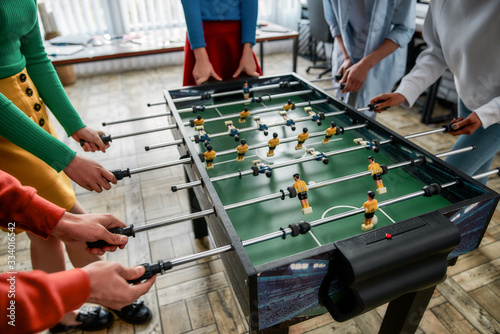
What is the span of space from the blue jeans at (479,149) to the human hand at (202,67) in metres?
1.42

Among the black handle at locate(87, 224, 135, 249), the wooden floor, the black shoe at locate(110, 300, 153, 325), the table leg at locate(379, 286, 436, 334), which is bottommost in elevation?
the wooden floor

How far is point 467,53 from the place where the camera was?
1376 millimetres

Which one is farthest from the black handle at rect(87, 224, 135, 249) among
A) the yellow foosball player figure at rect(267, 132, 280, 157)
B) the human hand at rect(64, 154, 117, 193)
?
the yellow foosball player figure at rect(267, 132, 280, 157)

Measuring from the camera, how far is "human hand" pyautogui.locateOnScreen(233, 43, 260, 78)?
6.92 feet

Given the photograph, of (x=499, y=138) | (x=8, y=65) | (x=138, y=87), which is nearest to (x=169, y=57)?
(x=138, y=87)

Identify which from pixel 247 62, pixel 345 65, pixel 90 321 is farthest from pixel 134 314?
Result: pixel 345 65

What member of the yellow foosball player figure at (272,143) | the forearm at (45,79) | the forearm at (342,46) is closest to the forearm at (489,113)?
the yellow foosball player figure at (272,143)

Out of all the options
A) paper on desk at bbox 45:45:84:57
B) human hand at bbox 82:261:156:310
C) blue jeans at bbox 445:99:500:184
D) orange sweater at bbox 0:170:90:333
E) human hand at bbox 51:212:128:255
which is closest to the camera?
orange sweater at bbox 0:170:90:333

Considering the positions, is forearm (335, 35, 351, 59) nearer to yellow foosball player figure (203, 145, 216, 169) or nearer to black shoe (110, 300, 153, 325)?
yellow foosball player figure (203, 145, 216, 169)

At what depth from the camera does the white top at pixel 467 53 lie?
4.22ft

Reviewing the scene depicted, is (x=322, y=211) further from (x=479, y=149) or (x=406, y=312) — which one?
(x=479, y=149)

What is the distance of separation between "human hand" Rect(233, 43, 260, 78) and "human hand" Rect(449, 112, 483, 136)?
3.99 ft

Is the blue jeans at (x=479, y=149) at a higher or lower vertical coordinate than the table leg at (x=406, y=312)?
higher

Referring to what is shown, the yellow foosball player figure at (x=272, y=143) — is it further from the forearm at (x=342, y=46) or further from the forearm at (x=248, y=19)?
the forearm at (x=342, y=46)
